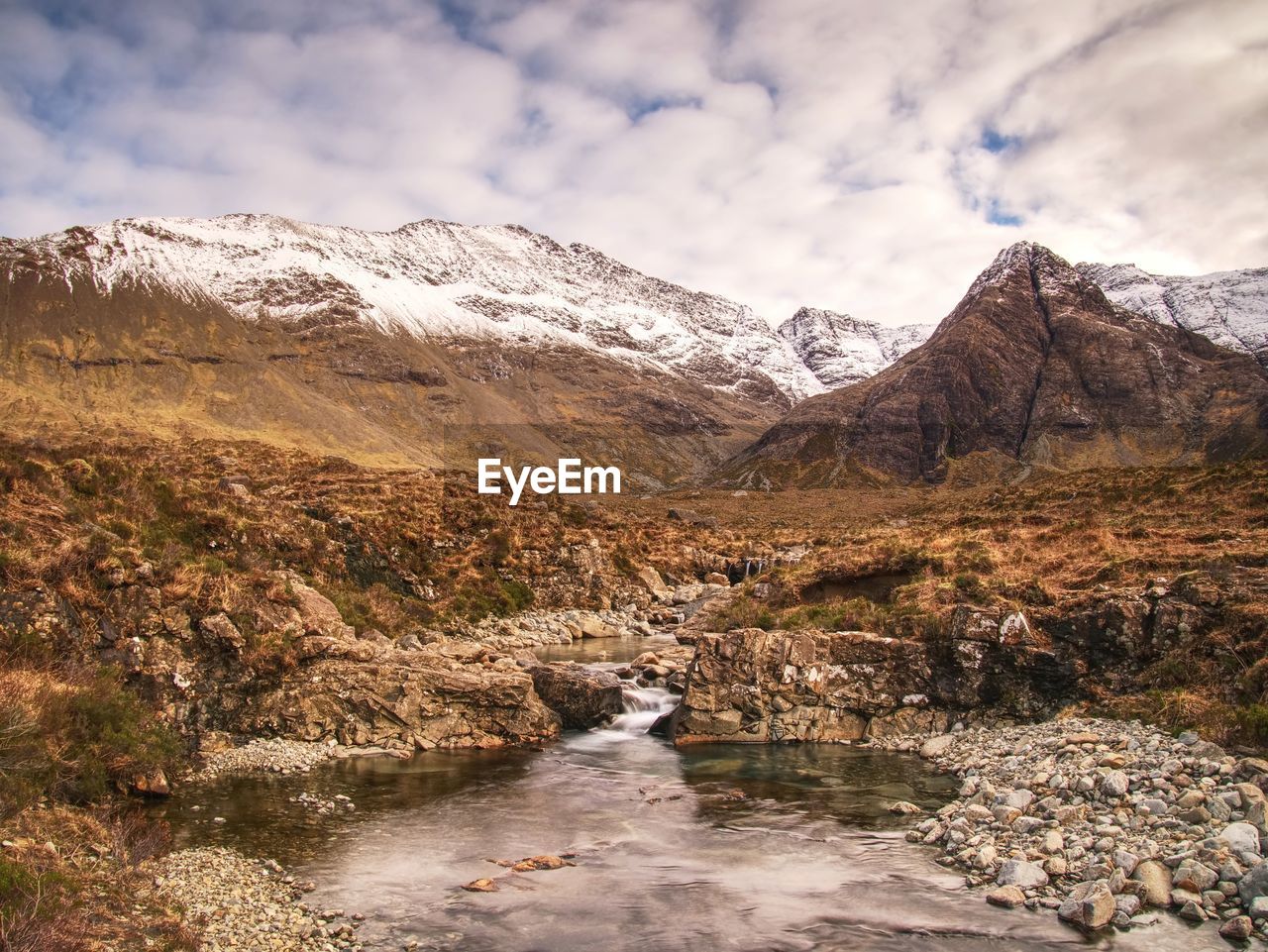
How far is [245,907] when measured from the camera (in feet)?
41.5

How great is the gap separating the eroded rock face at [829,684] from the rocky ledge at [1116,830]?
447cm

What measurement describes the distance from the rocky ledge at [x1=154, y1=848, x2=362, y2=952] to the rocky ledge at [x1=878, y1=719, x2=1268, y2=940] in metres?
11.0

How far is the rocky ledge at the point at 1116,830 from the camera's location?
12312mm

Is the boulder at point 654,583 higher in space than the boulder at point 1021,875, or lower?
higher

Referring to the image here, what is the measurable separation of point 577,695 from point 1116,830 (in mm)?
16882

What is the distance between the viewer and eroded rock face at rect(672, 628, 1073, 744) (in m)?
24.5

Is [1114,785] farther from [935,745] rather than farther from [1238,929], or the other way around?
[935,745]

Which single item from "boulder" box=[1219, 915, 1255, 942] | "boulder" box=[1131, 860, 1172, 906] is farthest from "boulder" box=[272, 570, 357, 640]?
"boulder" box=[1219, 915, 1255, 942]

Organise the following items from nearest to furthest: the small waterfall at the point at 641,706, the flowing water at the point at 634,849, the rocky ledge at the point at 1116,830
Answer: the rocky ledge at the point at 1116,830 → the flowing water at the point at 634,849 → the small waterfall at the point at 641,706

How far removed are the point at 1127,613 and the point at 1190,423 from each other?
190570 mm

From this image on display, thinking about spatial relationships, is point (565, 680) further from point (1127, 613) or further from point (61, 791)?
point (1127, 613)

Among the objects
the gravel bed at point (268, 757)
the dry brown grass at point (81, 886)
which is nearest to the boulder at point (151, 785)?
the dry brown grass at point (81, 886)

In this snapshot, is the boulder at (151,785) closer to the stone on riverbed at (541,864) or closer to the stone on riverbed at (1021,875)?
the stone on riverbed at (541,864)

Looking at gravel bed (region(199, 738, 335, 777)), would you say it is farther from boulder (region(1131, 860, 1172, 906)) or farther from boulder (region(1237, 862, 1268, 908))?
boulder (region(1237, 862, 1268, 908))
